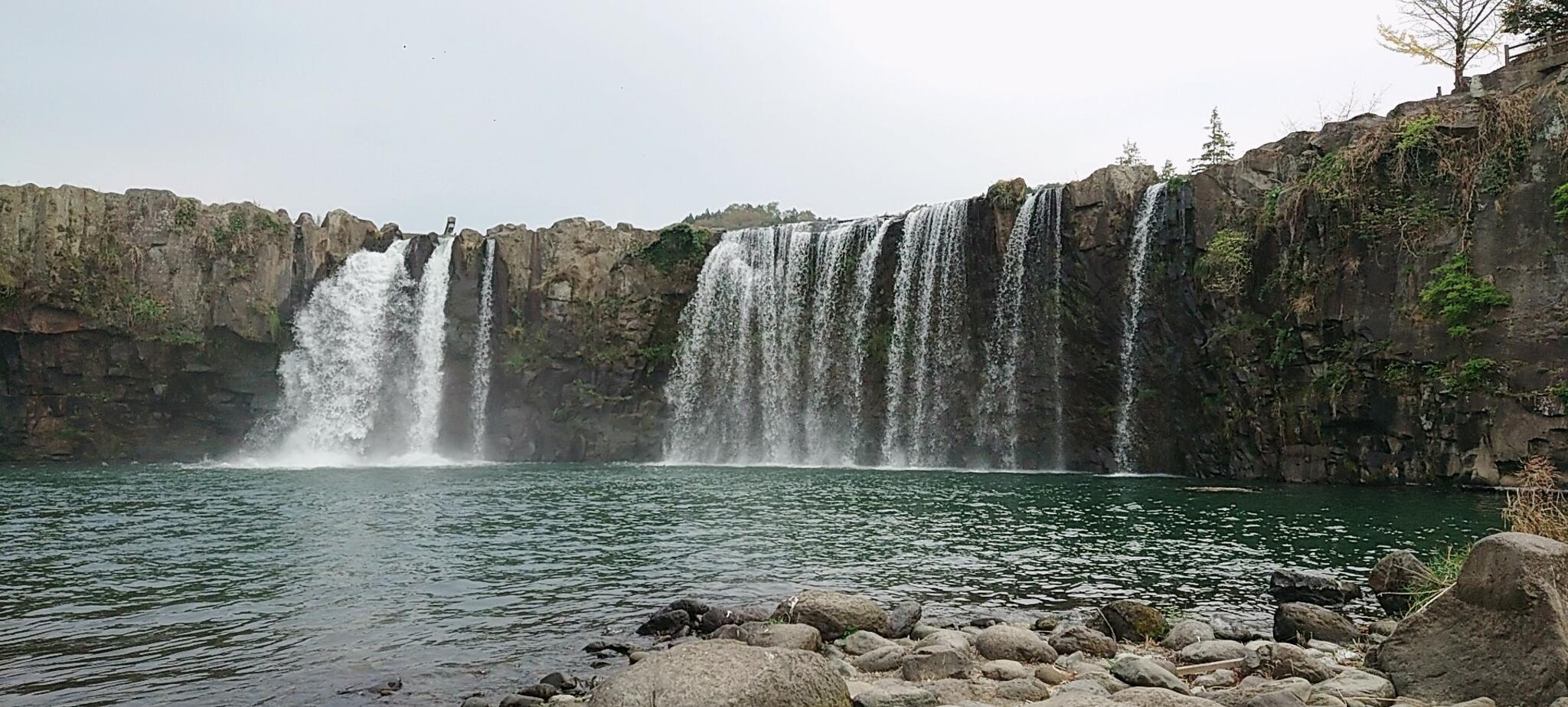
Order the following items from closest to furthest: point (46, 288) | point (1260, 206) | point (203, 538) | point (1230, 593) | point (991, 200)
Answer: point (1230, 593), point (203, 538), point (1260, 206), point (991, 200), point (46, 288)

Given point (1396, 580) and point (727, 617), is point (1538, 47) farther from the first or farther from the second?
point (727, 617)

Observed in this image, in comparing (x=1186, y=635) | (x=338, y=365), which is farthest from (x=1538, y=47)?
(x=338, y=365)

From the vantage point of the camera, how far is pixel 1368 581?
466 inches

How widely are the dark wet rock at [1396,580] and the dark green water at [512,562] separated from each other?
986 millimetres

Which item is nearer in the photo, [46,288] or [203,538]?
[203,538]

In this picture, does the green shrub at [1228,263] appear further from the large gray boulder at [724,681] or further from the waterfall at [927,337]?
the large gray boulder at [724,681]

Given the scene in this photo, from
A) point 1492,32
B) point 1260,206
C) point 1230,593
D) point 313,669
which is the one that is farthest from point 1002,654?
point 1492,32

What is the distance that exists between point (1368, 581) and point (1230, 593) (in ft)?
5.96

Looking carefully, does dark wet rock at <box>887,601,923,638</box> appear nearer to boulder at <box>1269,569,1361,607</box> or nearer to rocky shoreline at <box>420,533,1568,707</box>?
rocky shoreline at <box>420,533,1568,707</box>

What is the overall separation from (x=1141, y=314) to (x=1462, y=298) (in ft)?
30.3

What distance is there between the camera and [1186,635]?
29.2 ft

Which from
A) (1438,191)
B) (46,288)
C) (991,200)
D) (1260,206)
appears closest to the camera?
(1438,191)

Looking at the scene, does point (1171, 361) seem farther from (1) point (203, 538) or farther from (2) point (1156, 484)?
(1) point (203, 538)

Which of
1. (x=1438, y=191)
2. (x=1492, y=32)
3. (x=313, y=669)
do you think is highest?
(x=1492, y=32)
